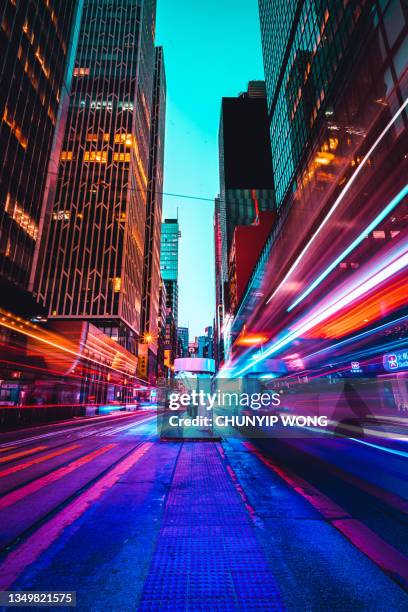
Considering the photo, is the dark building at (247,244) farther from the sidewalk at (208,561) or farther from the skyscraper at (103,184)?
the sidewalk at (208,561)

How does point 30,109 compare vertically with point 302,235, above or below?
above

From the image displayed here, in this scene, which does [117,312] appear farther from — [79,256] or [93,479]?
[93,479]

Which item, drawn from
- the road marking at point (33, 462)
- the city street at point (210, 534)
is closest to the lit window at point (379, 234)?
the city street at point (210, 534)

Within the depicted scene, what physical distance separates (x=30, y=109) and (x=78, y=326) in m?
25.8

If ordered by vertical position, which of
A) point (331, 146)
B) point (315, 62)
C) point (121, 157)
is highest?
point (121, 157)

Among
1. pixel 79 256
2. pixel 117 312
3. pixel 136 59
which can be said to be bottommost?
pixel 117 312

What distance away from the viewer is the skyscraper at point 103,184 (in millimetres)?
60031

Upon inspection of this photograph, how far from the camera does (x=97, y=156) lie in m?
68.5

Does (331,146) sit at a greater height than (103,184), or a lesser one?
lesser

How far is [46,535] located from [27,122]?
4205 centimetres

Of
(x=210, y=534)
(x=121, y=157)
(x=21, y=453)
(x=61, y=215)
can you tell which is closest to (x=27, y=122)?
(x=61, y=215)

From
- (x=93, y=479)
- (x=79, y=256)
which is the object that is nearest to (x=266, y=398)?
(x=93, y=479)

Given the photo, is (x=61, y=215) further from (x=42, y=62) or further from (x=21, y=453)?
(x=21, y=453)

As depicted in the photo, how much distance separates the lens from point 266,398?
1335cm
